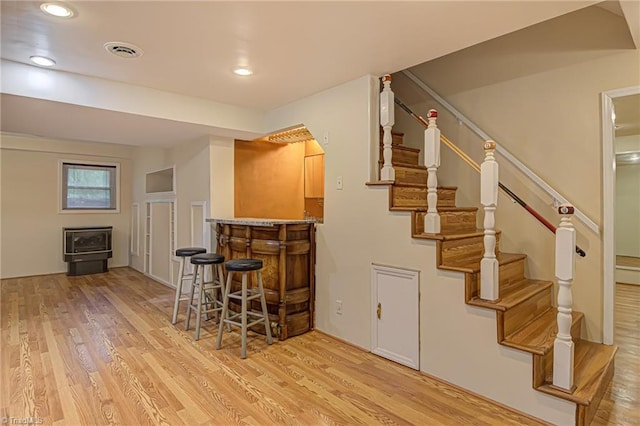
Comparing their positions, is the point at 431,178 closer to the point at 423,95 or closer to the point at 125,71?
the point at 423,95

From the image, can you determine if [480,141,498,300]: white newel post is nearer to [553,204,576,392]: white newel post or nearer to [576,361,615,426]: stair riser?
[553,204,576,392]: white newel post

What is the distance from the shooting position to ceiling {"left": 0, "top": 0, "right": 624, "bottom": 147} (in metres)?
1.98

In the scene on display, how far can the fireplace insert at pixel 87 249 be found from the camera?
6.18 meters

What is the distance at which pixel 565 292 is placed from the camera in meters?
1.89

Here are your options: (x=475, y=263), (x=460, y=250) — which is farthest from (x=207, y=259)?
(x=475, y=263)

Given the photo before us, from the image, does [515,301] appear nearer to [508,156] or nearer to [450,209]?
[450,209]

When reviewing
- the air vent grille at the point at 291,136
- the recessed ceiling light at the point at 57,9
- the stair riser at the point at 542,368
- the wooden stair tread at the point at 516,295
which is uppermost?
the recessed ceiling light at the point at 57,9

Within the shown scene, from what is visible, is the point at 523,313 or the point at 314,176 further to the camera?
the point at 314,176

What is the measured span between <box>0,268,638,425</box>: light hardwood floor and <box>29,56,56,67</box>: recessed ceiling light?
237 centimetres

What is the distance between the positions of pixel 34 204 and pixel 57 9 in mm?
5678

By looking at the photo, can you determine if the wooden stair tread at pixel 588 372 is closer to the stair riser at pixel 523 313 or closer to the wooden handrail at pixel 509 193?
the stair riser at pixel 523 313

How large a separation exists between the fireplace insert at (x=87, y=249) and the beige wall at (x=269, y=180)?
366 cm

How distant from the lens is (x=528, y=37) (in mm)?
3016

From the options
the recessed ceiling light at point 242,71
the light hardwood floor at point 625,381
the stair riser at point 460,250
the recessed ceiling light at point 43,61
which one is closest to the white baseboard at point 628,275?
the light hardwood floor at point 625,381
